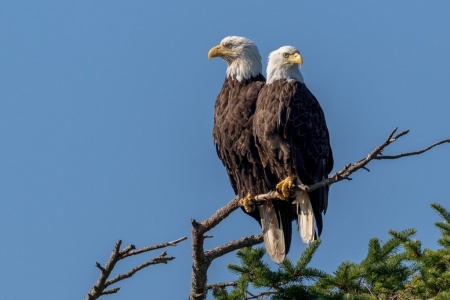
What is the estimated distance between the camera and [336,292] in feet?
18.1

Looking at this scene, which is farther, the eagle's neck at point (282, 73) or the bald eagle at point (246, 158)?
the eagle's neck at point (282, 73)

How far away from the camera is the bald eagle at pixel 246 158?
22.7ft

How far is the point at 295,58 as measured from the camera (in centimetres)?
709

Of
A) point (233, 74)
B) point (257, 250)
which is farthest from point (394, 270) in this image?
point (233, 74)

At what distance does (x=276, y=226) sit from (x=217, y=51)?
1.64 m

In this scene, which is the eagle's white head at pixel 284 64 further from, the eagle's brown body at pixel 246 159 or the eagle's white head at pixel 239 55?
the eagle's white head at pixel 239 55

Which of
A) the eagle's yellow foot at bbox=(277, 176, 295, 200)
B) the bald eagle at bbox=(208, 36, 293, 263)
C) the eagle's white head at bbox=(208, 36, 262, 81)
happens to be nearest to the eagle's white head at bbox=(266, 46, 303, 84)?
the bald eagle at bbox=(208, 36, 293, 263)

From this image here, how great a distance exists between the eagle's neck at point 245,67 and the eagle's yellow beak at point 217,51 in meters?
0.11

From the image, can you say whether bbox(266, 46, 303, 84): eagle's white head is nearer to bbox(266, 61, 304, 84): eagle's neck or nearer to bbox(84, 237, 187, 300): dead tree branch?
bbox(266, 61, 304, 84): eagle's neck

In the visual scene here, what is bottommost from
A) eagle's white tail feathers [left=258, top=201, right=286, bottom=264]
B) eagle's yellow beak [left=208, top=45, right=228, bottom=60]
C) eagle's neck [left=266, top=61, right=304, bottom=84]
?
eagle's white tail feathers [left=258, top=201, right=286, bottom=264]

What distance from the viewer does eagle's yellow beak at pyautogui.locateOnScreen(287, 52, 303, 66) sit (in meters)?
7.03

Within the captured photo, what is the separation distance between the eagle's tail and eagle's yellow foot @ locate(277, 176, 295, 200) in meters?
0.30

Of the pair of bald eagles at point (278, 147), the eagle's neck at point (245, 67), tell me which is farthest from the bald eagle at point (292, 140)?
the eagle's neck at point (245, 67)

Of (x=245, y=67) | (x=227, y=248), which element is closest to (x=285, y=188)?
(x=227, y=248)
